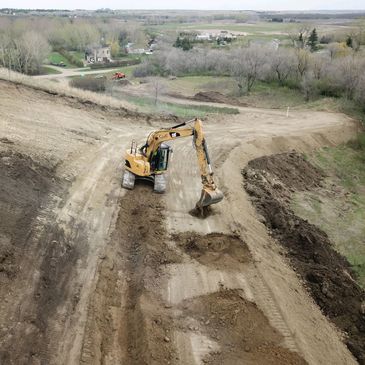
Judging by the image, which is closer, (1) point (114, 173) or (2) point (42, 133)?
(1) point (114, 173)

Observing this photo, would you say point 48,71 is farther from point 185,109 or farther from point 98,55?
point 185,109

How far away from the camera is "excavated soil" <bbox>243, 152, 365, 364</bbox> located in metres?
14.4

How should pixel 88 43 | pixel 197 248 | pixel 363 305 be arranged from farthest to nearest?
pixel 88 43 → pixel 197 248 → pixel 363 305

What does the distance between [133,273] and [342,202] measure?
13685mm

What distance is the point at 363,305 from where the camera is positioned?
14992 mm

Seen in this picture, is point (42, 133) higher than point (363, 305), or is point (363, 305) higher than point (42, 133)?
point (42, 133)

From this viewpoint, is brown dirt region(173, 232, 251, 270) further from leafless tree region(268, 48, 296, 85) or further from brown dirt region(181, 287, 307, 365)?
leafless tree region(268, 48, 296, 85)

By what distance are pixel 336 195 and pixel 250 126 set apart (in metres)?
10.6

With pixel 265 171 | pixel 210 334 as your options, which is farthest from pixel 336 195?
pixel 210 334

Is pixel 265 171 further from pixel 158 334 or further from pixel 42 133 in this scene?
pixel 158 334

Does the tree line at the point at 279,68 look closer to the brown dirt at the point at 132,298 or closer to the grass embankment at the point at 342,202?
the grass embankment at the point at 342,202

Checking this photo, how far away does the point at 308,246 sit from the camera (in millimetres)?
17844

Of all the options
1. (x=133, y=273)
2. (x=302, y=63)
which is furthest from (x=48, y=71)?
(x=133, y=273)

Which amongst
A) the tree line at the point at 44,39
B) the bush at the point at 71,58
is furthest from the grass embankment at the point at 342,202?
the bush at the point at 71,58
